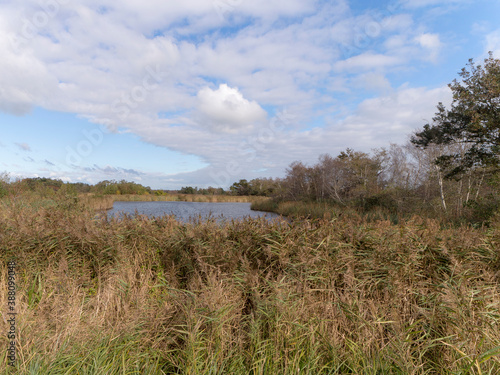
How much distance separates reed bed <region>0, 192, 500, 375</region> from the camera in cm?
235

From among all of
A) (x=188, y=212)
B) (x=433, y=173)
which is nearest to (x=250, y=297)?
(x=188, y=212)

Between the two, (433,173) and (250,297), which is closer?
(250,297)

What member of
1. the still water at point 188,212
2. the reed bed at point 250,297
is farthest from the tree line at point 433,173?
the reed bed at point 250,297

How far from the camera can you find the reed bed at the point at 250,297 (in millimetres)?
2352

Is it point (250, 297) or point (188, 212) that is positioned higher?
point (188, 212)

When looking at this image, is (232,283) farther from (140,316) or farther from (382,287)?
(382,287)

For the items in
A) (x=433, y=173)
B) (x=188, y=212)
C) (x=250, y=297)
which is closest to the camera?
(x=250, y=297)

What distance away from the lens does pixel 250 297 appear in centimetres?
302

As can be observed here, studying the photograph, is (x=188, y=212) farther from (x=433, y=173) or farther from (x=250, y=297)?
(x=433, y=173)

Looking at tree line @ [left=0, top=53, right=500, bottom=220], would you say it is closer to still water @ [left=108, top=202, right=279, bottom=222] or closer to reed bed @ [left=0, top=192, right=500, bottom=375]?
still water @ [left=108, top=202, right=279, bottom=222]

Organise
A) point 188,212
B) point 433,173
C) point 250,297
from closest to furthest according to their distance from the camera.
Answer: point 250,297, point 188,212, point 433,173

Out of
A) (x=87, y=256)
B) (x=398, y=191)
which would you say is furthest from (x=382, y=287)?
(x=398, y=191)

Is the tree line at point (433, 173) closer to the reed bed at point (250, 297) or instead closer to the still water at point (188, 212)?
the still water at point (188, 212)

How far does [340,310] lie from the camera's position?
2760 millimetres
